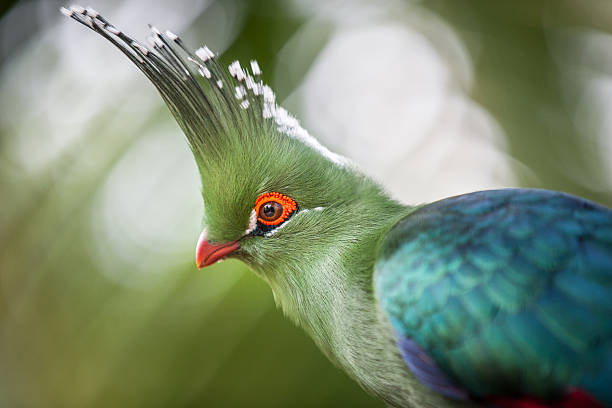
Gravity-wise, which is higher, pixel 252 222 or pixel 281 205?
pixel 281 205

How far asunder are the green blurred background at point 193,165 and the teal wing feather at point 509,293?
5.46 feet

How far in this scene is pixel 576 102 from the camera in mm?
3264

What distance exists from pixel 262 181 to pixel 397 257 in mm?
570

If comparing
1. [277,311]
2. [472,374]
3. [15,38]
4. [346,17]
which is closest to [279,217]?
[472,374]

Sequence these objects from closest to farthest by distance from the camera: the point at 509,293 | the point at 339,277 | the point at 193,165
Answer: the point at 509,293 → the point at 339,277 → the point at 193,165

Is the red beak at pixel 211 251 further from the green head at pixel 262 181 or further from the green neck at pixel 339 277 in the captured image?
the green neck at pixel 339 277

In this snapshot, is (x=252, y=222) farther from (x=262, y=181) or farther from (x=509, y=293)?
(x=509, y=293)

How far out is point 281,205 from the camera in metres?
1.74

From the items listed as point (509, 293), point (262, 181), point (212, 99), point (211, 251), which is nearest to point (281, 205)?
point (262, 181)

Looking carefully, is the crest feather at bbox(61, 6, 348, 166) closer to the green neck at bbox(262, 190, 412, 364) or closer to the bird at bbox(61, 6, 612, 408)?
the bird at bbox(61, 6, 612, 408)

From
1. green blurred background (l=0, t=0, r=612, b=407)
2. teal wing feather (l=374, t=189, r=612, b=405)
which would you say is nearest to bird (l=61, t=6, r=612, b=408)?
teal wing feather (l=374, t=189, r=612, b=405)

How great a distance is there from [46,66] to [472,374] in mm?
3281

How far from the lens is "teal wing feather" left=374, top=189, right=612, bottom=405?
44.7 inches

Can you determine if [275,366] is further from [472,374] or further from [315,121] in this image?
[472,374]
